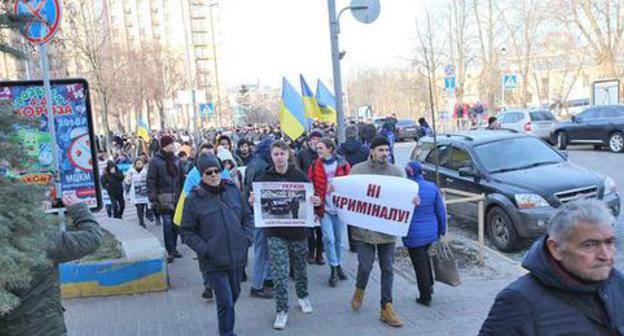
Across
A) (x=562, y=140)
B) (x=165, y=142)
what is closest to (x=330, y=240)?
(x=165, y=142)

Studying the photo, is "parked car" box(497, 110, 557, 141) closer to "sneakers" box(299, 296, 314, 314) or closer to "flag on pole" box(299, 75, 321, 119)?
"flag on pole" box(299, 75, 321, 119)

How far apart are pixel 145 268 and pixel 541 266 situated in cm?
544

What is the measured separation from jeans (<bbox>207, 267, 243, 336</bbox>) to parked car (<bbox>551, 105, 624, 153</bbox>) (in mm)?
18262

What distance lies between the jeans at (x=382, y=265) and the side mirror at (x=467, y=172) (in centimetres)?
381

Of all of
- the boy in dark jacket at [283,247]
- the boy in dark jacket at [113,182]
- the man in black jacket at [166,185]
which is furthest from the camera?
the boy in dark jacket at [113,182]

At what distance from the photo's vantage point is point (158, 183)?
8227 millimetres

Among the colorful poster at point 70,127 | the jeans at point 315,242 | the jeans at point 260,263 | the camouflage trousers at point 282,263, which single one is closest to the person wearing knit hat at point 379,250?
the camouflage trousers at point 282,263

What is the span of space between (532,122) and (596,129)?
144 inches

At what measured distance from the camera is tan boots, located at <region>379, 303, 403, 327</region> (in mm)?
5391

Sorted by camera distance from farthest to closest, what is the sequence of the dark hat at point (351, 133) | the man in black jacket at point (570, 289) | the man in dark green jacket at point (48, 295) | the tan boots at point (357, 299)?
the dark hat at point (351, 133), the tan boots at point (357, 299), the man in dark green jacket at point (48, 295), the man in black jacket at point (570, 289)

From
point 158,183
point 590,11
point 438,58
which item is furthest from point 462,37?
point 158,183

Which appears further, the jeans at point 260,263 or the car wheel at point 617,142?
the car wheel at point 617,142

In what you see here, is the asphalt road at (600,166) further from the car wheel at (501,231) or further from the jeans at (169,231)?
the jeans at (169,231)

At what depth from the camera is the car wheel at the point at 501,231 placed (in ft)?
26.3
